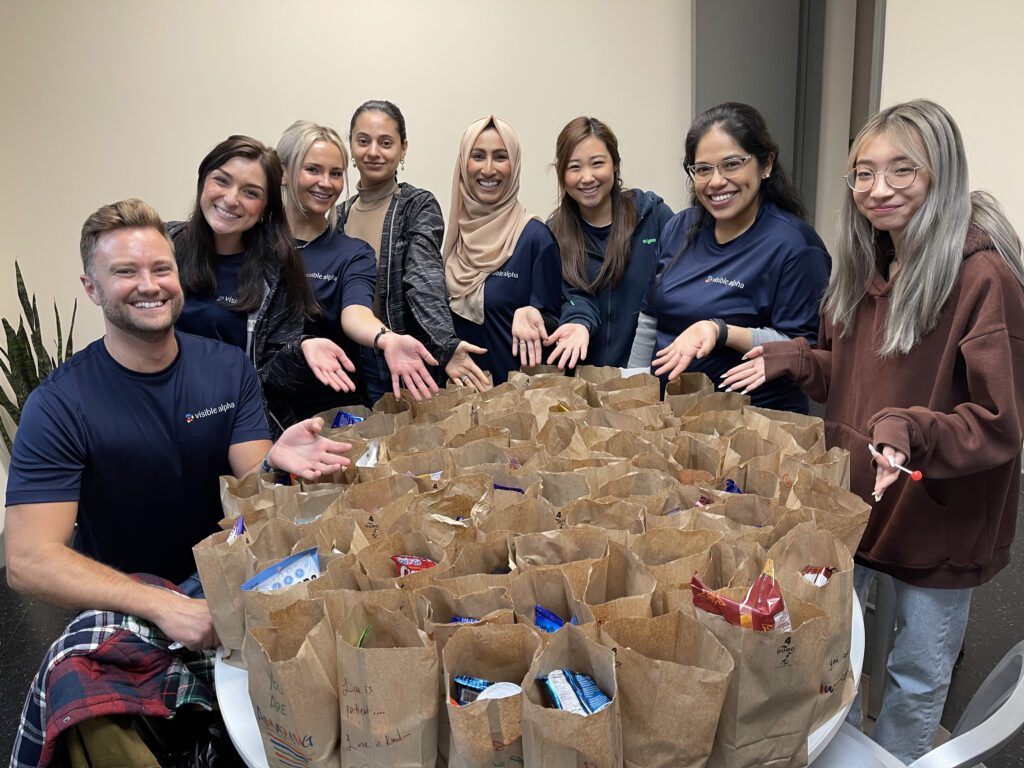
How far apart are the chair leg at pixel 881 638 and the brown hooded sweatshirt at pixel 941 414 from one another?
0.11 m

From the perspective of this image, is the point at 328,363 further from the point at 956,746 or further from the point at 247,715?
the point at 956,746

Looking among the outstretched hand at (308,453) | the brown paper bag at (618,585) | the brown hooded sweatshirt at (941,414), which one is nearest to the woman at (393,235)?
the outstretched hand at (308,453)

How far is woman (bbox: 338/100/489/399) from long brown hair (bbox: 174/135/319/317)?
1.05ft

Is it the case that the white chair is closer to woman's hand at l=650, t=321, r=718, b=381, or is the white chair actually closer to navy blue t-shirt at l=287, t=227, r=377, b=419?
woman's hand at l=650, t=321, r=718, b=381

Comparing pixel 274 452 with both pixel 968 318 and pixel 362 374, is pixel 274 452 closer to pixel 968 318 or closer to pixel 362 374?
pixel 362 374

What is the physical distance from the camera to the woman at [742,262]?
2006 millimetres

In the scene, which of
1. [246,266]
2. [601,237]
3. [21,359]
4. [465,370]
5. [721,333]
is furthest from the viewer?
[21,359]

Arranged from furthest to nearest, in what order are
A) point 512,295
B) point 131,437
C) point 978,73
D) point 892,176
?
point 978,73 → point 512,295 → point 131,437 → point 892,176

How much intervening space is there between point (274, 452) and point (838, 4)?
443 centimetres

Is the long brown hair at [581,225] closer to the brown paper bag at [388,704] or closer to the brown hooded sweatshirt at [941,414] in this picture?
the brown hooded sweatshirt at [941,414]

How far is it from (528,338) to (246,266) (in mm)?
841

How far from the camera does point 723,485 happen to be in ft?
4.38

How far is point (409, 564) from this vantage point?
112 cm

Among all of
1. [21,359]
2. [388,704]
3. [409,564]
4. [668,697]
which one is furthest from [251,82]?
[668,697]
